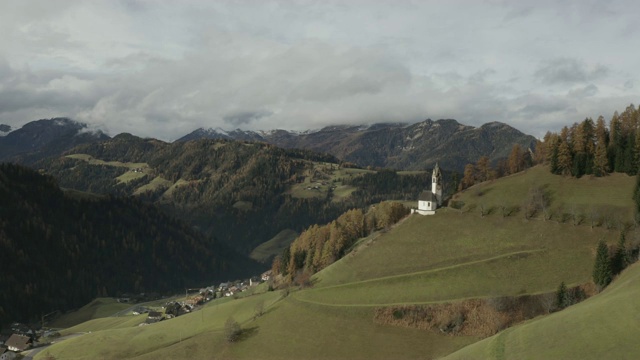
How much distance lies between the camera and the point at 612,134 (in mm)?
138625

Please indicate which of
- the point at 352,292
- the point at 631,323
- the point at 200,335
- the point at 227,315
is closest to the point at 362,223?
the point at 352,292

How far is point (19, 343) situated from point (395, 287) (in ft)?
391

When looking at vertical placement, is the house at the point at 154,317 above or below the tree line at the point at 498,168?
below

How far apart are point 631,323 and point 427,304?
43168 millimetres

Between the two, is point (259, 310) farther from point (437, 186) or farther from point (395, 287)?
point (437, 186)

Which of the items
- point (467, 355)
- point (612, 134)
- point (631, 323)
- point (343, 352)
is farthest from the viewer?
point (612, 134)

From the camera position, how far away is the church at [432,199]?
140 meters

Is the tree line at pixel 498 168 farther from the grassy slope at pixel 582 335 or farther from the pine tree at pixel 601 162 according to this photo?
the grassy slope at pixel 582 335

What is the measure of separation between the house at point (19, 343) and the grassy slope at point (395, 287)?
27654mm

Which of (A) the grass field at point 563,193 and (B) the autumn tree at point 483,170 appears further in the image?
(B) the autumn tree at point 483,170

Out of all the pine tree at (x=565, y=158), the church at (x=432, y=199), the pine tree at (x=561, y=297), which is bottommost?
the pine tree at (x=561, y=297)

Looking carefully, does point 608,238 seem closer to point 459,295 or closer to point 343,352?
point 459,295

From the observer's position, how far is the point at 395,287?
11238 cm

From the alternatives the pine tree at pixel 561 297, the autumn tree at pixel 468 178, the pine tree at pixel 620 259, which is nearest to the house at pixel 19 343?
the autumn tree at pixel 468 178
